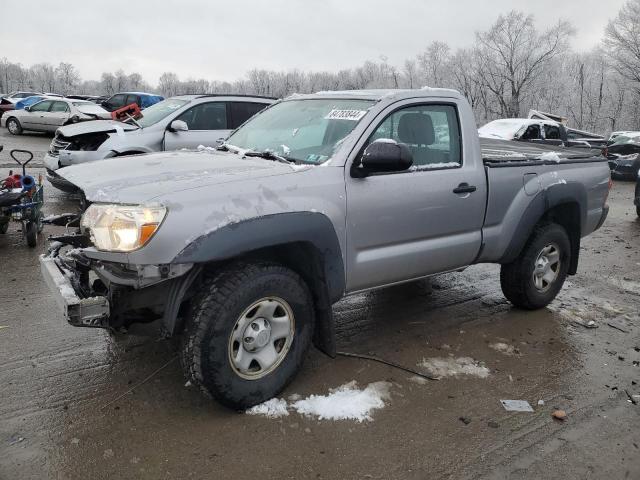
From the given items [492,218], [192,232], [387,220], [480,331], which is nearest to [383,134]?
[387,220]

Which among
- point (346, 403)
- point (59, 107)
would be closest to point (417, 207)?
point (346, 403)

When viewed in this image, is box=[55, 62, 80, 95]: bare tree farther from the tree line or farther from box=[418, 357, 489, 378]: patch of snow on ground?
box=[418, 357, 489, 378]: patch of snow on ground

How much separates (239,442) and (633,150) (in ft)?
61.1

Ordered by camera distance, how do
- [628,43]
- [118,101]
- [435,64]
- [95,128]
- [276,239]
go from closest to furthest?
1. [276,239]
2. [95,128]
3. [118,101]
4. [628,43]
5. [435,64]

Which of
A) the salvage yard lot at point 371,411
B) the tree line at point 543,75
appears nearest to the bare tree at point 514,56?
the tree line at point 543,75

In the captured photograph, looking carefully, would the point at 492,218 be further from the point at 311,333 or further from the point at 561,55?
the point at 561,55

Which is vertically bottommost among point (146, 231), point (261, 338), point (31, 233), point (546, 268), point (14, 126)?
point (546, 268)

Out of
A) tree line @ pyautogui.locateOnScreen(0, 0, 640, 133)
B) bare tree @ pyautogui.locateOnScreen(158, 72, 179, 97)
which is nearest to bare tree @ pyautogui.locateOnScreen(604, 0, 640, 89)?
tree line @ pyautogui.locateOnScreen(0, 0, 640, 133)

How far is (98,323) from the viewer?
295cm

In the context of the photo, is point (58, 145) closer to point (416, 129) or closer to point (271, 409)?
point (416, 129)

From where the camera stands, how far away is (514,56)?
54.0 metres

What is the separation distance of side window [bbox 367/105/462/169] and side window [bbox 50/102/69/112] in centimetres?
2043

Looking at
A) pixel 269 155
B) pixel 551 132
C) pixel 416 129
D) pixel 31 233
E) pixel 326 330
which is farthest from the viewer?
pixel 551 132

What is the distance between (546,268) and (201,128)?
6.25 m
